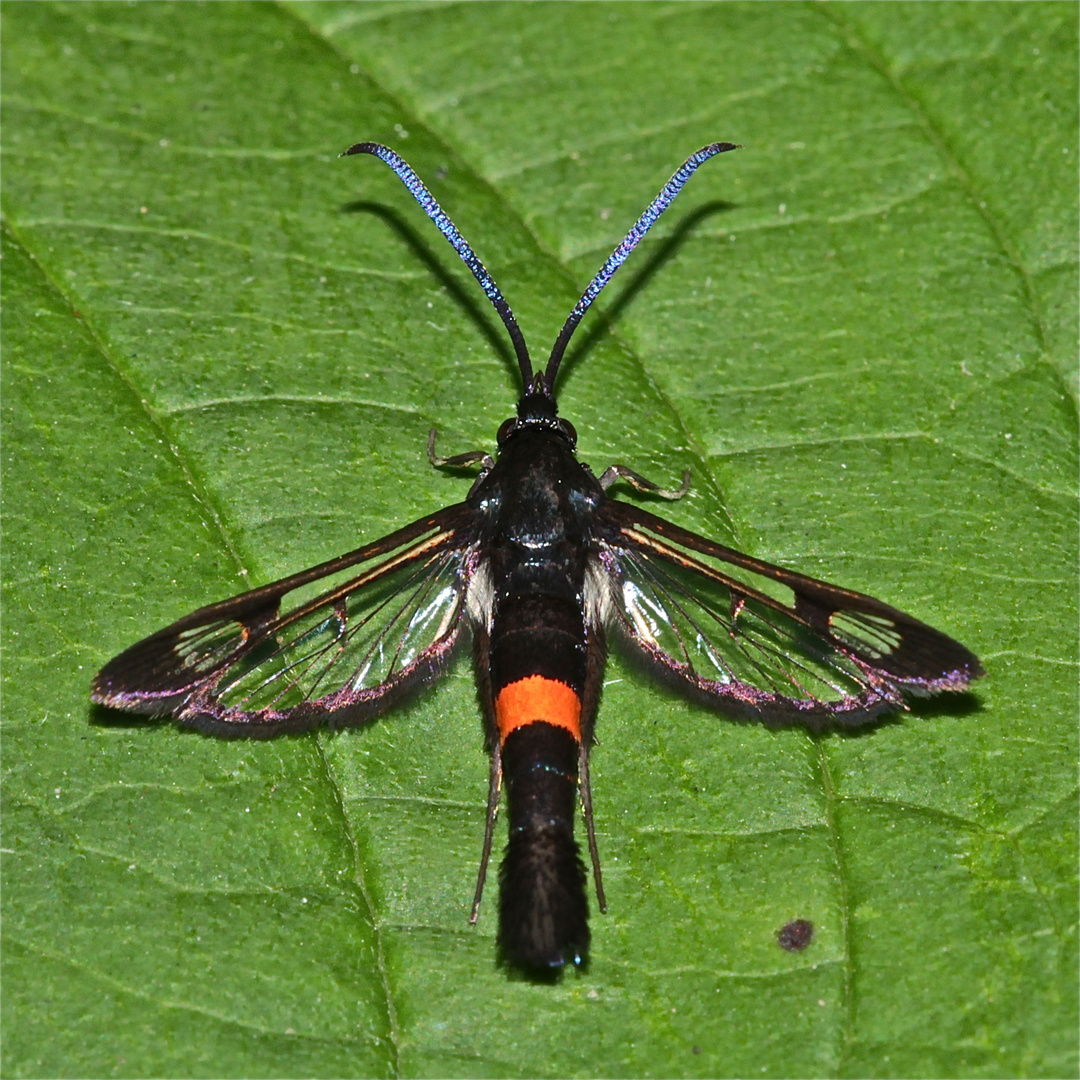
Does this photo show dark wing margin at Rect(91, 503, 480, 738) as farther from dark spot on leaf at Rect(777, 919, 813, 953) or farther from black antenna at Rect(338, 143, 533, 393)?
dark spot on leaf at Rect(777, 919, 813, 953)

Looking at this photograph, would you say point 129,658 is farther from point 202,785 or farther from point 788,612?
point 788,612

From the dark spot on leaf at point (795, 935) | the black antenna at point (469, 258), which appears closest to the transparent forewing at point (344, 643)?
the black antenna at point (469, 258)

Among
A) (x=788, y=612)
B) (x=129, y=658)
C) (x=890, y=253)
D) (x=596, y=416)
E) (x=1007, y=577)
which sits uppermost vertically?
(x=890, y=253)

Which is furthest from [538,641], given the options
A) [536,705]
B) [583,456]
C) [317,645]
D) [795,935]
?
[795,935]

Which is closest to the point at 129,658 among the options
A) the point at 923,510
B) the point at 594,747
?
the point at 594,747

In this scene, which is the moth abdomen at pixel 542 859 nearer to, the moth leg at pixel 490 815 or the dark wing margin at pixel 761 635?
the moth leg at pixel 490 815

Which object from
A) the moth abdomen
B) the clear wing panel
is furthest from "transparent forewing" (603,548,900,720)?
the moth abdomen
